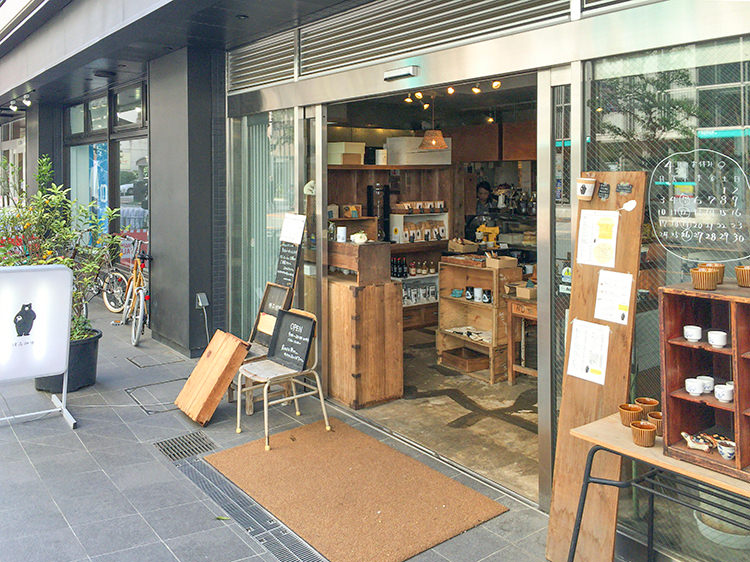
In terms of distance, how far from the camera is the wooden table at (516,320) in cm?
607

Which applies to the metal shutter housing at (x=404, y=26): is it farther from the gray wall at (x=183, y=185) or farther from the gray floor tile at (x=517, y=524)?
the gray floor tile at (x=517, y=524)

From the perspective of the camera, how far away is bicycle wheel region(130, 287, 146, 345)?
757cm

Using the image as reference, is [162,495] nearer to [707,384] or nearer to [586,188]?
[586,188]

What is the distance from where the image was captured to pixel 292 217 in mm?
5816

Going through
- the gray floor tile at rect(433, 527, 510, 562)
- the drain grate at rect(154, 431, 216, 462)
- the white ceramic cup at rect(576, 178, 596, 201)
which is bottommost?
the gray floor tile at rect(433, 527, 510, 562)

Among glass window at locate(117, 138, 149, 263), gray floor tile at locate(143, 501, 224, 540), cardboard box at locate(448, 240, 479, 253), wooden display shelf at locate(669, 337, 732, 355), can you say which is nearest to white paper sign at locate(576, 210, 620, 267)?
wooden display shelf at locate(669, 337, 732, 355)

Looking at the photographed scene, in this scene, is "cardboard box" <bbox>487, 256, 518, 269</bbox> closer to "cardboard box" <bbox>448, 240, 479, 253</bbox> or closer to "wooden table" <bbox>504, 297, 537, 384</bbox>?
"wooden table" <bbox>504, 297, 537, 384</bbox>

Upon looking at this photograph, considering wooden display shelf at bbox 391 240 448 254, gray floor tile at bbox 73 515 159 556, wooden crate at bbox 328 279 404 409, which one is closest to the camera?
gray floor tile at bbox 73 515 159 556

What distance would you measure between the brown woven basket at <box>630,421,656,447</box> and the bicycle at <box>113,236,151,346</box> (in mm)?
5894

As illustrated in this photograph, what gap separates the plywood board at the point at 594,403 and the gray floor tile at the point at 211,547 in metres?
1.48

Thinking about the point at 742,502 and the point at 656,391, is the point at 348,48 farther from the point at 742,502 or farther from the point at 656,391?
the point at 742,502

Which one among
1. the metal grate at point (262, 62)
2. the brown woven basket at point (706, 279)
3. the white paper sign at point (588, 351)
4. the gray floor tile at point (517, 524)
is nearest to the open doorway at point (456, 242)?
the gray floor tile at point (517, 524)

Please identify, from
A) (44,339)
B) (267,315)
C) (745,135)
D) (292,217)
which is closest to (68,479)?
(44,339)

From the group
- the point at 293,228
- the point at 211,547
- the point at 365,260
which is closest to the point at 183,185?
the point at 293,228
